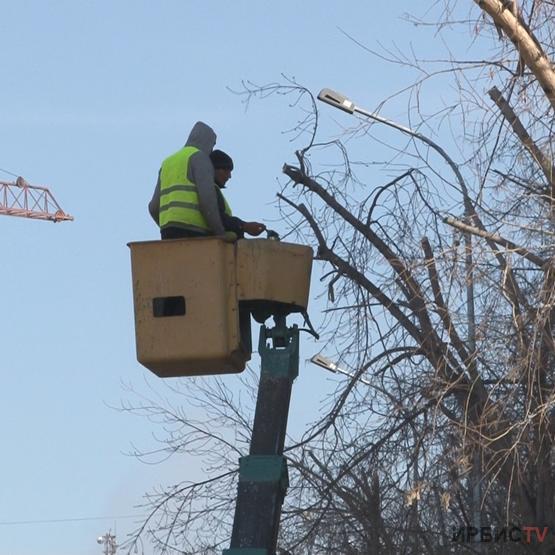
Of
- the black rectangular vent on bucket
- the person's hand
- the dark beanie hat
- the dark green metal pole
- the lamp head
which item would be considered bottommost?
the dark green metal pole

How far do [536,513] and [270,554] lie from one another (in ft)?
15.1

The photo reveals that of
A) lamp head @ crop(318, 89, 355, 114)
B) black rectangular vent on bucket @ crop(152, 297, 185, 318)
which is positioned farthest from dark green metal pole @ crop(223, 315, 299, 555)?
lamp head @ crop(318, 89, 355, 114)

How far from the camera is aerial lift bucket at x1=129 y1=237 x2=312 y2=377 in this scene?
22.4 ft

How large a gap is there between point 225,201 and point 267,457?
1.63 m

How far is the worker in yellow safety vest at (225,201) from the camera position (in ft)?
24.1

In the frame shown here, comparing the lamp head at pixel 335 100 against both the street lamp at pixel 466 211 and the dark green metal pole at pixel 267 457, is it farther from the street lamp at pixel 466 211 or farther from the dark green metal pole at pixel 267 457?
the dark green metal pole at pixel 267 457

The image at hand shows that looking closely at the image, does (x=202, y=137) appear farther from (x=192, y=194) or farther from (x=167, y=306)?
(x=167, y=306)

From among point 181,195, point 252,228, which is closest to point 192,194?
point 181,195

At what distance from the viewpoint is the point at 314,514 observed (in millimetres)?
11344

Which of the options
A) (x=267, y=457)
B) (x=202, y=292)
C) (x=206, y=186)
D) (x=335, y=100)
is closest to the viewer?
(x=267, y=457)

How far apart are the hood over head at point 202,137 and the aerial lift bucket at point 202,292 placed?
67 cm

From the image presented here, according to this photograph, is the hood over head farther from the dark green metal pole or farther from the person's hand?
the dark green metal pole

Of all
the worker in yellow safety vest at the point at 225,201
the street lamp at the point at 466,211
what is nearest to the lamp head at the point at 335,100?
the street lamp at the point at 466,211

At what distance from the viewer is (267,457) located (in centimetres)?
641
